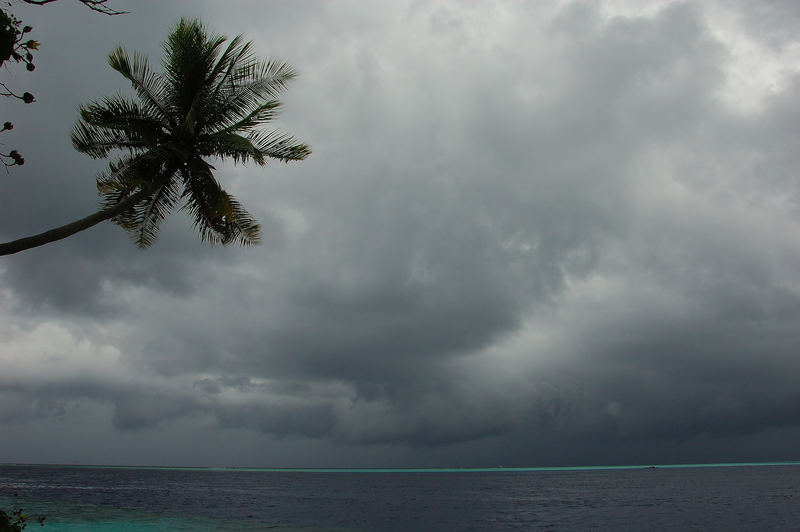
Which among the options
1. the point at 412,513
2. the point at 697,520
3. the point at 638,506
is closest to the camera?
the point at 697,520

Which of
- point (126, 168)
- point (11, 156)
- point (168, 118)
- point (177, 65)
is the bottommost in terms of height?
point (11, 156)

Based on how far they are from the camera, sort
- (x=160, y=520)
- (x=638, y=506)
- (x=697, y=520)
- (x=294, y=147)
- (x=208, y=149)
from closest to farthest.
→ (x=208, y=149)
(x=294, y=147)
(x=160, y=520)
(x=697, y=520)
(x=638, y=506)

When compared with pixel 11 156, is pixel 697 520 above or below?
below

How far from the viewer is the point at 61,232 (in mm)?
13102

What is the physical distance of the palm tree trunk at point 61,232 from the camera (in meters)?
11.4

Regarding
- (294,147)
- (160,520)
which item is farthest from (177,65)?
(160,520)

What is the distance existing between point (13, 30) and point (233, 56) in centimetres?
1304

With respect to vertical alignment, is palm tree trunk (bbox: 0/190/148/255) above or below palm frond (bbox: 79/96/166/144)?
below

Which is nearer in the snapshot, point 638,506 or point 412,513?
point 412,513

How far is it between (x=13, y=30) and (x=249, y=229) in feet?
47.2

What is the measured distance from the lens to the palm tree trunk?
37.3 ft

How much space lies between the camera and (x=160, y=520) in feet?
171

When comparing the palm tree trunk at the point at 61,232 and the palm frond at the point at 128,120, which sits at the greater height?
the palm frond at the point at 128,120

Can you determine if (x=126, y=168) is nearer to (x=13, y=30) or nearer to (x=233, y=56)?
(x=233, y=56)
